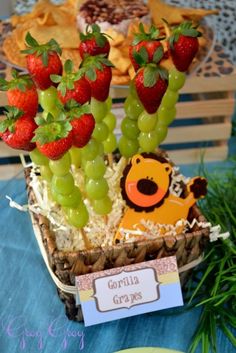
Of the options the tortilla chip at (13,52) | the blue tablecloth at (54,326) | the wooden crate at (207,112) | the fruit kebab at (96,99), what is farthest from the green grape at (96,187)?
the tortilla chip at (13,52)

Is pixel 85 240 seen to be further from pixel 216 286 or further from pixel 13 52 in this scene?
pixel 13 52

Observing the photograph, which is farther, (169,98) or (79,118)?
(169,98)

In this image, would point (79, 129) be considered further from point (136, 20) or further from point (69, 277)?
point (136, 20)

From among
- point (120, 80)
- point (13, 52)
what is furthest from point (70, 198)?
point (13, 52)

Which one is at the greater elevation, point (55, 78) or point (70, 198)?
point (55, 78)

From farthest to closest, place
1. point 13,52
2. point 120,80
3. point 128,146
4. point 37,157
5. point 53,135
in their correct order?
point 13,52, point 120,80, point 128,146, point 37,157, point 53,135

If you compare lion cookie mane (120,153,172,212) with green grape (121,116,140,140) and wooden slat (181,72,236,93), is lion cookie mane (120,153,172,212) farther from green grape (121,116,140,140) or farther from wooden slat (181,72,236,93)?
wooden slat (181,72,236,93)
